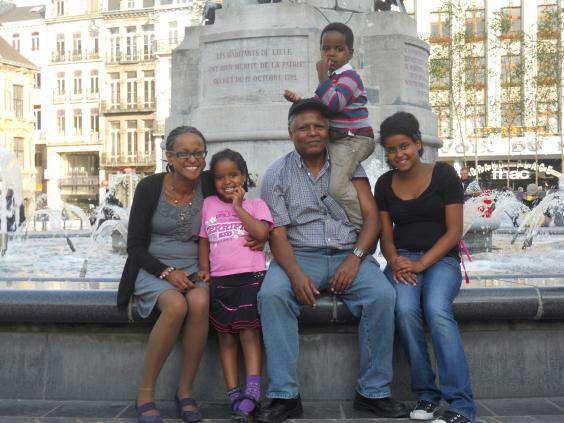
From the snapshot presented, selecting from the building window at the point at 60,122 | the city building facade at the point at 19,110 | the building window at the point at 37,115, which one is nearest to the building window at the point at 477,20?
the city building facade at the point at 19,110

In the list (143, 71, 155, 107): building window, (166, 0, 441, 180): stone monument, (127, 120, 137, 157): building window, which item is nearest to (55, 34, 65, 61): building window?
(143, 71, 155, 107): building window

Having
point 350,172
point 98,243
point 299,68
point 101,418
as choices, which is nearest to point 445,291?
point 350,172

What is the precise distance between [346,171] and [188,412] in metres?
1.60

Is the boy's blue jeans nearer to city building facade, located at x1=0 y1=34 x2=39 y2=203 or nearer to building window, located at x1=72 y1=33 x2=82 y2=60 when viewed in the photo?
city building facade, located at x1=0 y1=34 x2=39 y2=203

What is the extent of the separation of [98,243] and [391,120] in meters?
7.00

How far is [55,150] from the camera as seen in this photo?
183 feet

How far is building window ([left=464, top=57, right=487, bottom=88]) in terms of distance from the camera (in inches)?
1476

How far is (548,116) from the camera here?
39062 mm

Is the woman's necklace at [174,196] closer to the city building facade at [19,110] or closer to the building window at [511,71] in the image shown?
the building window at [511,71]

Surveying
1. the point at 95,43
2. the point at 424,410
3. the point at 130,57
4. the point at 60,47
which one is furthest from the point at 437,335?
the point at 60,47

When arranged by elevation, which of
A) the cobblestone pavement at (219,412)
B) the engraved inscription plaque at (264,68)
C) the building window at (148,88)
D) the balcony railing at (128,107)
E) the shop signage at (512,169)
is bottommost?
the cobblestone pavement at (219,412)

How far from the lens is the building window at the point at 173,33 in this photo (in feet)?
Result: 173

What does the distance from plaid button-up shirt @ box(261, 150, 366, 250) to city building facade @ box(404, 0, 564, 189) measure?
32908 mm

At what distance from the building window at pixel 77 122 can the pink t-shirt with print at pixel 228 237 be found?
5345 centimetres
